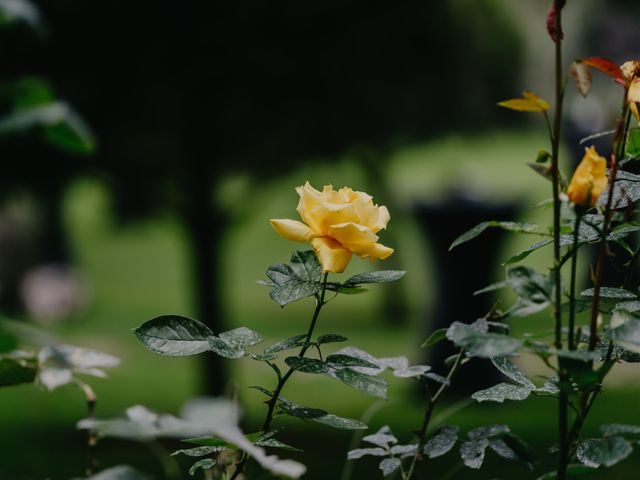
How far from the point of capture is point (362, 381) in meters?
1.10

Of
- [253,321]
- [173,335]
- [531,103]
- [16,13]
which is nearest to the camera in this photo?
[531,103]

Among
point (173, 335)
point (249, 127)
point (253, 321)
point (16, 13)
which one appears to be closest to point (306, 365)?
point (173, 335)

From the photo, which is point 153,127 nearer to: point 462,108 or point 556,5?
point 462,108

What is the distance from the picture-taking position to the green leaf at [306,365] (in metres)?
1.10

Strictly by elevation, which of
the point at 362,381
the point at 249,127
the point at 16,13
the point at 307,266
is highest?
the point at 16,13

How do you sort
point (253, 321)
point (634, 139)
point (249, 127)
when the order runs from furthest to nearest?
point (253, 321), point (249, 127), point (634, 139)

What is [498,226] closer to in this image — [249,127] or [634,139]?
[634,139]

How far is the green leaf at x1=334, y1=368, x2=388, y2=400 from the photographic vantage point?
3.52ft

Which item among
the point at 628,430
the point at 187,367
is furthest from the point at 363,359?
the point at 187,367

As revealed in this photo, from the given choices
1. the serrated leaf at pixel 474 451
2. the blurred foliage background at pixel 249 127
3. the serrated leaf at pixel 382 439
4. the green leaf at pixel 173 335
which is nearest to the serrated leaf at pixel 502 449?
the serrated leaf at pixel 474 451

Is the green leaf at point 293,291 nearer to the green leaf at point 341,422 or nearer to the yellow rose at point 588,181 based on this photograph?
the green leaf at point 341,422

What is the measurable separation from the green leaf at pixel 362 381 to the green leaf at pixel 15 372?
0.38m

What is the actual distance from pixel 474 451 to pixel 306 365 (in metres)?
0.22

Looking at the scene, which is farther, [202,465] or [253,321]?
[253,321]
